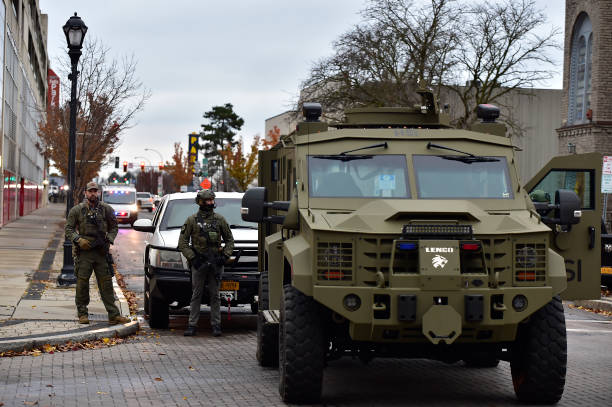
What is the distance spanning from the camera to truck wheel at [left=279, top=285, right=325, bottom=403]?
7.80 m

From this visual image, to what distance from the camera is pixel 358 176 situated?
883cm

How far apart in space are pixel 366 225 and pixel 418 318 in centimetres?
87

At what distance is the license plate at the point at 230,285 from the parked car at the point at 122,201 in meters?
40.4

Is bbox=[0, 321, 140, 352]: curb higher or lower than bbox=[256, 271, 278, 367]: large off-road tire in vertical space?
lower

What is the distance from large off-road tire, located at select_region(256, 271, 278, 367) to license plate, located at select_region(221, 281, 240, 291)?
3.02m

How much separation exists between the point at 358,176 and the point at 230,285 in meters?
4.78

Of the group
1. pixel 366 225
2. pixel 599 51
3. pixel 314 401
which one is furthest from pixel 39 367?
pixel 599 51

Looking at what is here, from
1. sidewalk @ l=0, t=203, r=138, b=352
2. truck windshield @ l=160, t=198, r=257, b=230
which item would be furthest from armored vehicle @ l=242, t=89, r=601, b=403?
truck windshield @ l=160, t=198, r=257, b=230

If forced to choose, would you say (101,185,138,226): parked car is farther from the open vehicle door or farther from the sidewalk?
the open vehicle door

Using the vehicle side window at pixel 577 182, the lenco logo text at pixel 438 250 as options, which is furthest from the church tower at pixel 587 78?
the lenco logo text at pixel 438 250

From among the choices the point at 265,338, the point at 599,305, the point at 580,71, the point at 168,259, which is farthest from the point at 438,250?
the point at 580,71

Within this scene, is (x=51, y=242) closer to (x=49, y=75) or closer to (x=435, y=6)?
(x=435, y=6)

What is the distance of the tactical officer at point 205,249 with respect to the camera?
12.7 meters

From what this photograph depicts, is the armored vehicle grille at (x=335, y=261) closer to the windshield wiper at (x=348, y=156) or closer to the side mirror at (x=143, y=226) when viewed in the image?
the windshield wiper at (x=348, y=156)
